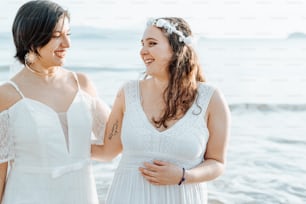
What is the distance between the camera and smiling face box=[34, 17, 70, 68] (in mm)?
3035

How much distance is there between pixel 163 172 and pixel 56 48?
0.91m

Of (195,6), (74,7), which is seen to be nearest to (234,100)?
(195,6)

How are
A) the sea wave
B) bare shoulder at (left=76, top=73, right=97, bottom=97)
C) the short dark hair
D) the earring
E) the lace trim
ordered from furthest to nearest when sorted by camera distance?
the sea wave
bare shoulder at (left=76, top=73, right=97, bottom=97)
the lace trim
the earring
the short dark hair

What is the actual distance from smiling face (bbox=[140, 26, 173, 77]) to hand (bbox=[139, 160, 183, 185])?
1.76ft

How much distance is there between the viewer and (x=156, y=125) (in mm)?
3203

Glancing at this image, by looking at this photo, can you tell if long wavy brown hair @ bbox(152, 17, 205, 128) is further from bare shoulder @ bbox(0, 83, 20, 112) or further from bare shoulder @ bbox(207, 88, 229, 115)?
bare shoulder @ bbox(0, 83, 20, 112)

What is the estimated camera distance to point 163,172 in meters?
3.07

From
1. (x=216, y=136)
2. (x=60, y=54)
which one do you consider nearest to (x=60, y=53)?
(x=60, y=54)

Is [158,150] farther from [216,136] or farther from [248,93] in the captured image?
[248,93]

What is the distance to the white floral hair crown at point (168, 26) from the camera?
3230mm

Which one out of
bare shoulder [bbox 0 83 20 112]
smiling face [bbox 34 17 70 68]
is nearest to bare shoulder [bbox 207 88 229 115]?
smiling face [bbox 34 17 70 68]

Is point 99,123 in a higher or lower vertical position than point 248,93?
higher

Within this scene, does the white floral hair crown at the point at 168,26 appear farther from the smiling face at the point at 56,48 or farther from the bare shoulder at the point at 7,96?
the bare shoulder at the point at 7,96

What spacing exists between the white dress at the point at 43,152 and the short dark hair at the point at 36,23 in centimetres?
27
